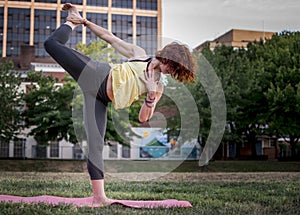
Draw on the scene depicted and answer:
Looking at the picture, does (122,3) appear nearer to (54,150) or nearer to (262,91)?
(54,150)

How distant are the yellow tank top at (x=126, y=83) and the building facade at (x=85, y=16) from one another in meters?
46.0

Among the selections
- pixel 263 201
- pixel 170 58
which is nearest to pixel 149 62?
pixel 170 58

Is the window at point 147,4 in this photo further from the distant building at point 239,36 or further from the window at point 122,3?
the distant building at point 239,36

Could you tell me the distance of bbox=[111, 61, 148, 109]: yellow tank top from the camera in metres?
4.06

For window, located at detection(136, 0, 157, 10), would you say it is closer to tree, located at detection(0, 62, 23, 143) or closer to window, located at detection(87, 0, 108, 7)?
window, located at detection(87, 0, 108, 7)

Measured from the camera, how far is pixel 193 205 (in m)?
4.31

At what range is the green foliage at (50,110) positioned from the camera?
21234mm

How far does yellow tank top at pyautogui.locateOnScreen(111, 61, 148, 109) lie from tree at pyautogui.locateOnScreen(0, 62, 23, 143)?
17461mm

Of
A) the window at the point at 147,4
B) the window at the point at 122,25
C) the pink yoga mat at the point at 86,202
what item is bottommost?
the pink yoga mat at the point at 86,202

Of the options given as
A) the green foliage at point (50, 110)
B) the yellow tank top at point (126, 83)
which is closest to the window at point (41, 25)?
the green foliage at point (50, 110)

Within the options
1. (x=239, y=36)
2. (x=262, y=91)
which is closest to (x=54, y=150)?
(x=262, y=91)

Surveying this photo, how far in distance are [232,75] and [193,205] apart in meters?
17.2

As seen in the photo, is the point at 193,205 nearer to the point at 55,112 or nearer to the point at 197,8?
the point at 197,8

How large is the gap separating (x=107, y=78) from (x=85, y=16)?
46.6 metres
